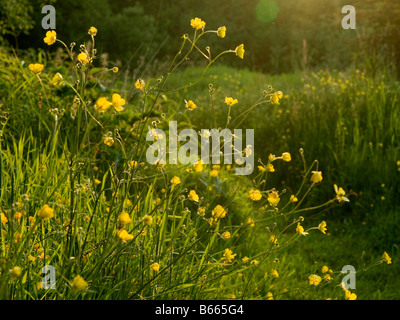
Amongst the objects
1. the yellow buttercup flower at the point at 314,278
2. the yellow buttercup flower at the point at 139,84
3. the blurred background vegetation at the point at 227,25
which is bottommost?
the yellow buttercup flower at the point at 314,278

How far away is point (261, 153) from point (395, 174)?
154cm

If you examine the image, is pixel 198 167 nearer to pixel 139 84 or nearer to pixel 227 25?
pixel 139 84

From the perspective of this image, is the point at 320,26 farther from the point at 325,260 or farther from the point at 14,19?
the point at 325,260

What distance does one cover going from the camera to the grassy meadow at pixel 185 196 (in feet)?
5.17

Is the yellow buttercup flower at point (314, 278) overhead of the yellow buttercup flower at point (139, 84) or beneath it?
beneath

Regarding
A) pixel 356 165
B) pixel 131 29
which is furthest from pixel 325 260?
pixel 131 29

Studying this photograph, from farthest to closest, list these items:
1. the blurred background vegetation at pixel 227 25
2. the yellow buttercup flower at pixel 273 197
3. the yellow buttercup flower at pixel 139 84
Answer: the blurred background vegetation at pixel 227 25
the yellow buttercup flower at pixel 273 197
the yellow buttercup flower at pixel 139 84

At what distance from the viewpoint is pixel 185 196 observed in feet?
11.1

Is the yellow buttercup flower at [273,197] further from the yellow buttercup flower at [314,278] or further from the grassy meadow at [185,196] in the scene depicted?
the yellow buttercup flower at [314,278]

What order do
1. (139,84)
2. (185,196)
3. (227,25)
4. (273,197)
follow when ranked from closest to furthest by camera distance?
1. (139,84)
2. (273,197)
3. (185,196)
4. (227,25)

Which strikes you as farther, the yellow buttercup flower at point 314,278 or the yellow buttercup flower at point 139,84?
the yellow buttercup flower at point 314,278

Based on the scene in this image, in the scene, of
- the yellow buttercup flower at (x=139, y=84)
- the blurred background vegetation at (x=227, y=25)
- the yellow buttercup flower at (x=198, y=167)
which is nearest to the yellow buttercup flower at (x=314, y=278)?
the yellow buttercup flower at (x=198, y=167)

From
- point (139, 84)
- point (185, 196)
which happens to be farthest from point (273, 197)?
point (185, 196)
